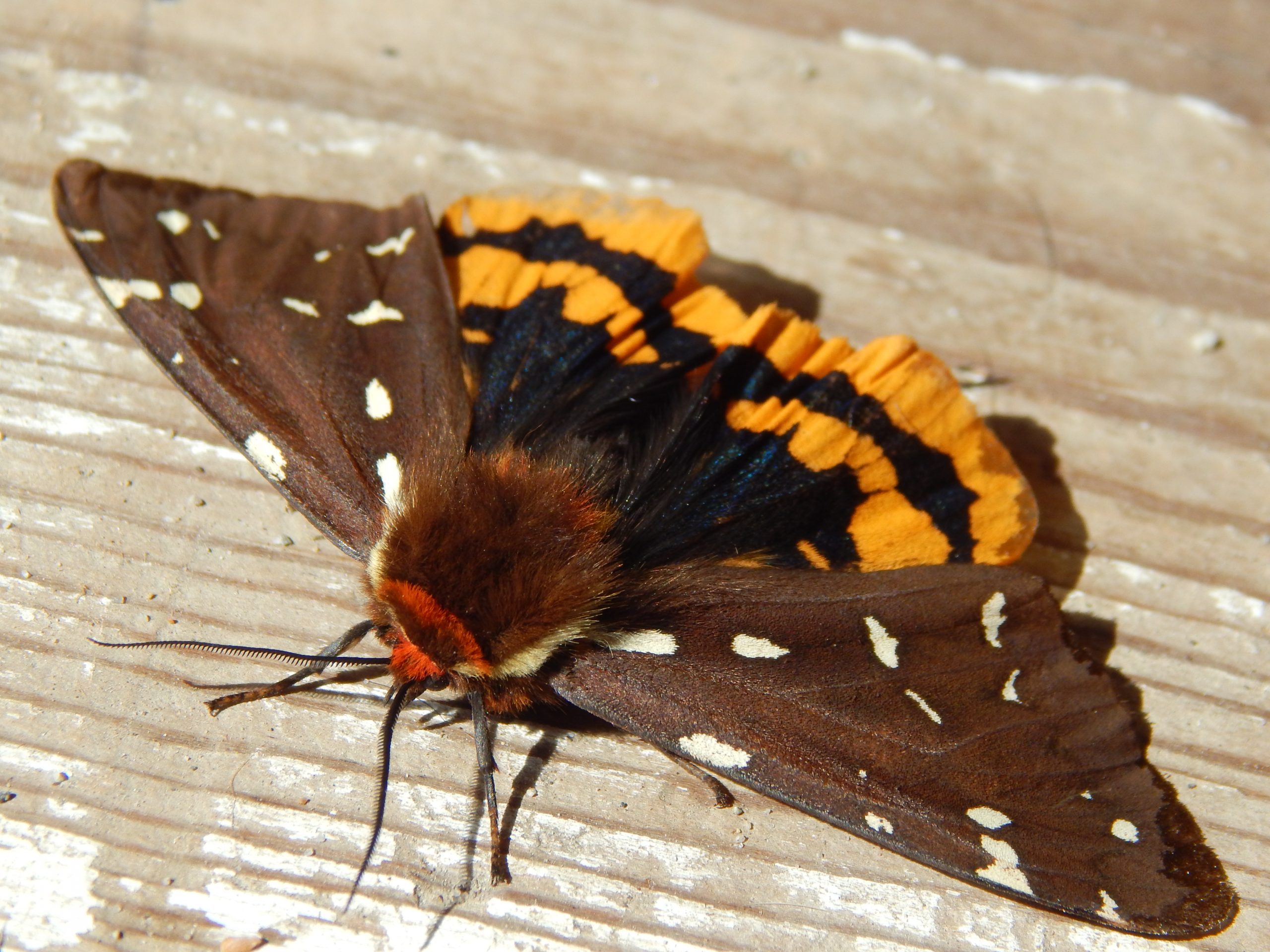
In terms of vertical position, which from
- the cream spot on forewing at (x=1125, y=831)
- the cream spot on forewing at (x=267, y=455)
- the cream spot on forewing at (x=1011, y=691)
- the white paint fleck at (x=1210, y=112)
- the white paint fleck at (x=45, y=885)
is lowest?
the white paint fleck at (x=45, y=885)

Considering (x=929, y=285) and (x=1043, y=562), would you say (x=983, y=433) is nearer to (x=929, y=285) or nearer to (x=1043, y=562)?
(x=1043, y=562)

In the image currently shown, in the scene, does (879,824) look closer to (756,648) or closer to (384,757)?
(756,648)

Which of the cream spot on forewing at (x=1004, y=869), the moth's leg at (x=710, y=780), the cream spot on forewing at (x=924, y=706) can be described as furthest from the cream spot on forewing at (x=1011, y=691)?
the moth's leg at (x=710, y=780)

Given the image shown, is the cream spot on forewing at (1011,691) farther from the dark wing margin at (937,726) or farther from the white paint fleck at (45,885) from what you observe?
the white paint fleck at (45,885)

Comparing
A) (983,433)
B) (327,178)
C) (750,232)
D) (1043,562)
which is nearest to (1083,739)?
(1043,562)

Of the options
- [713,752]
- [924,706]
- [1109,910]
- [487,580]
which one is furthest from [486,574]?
[1109,910]

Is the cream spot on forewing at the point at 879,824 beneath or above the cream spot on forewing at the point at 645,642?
beneath
